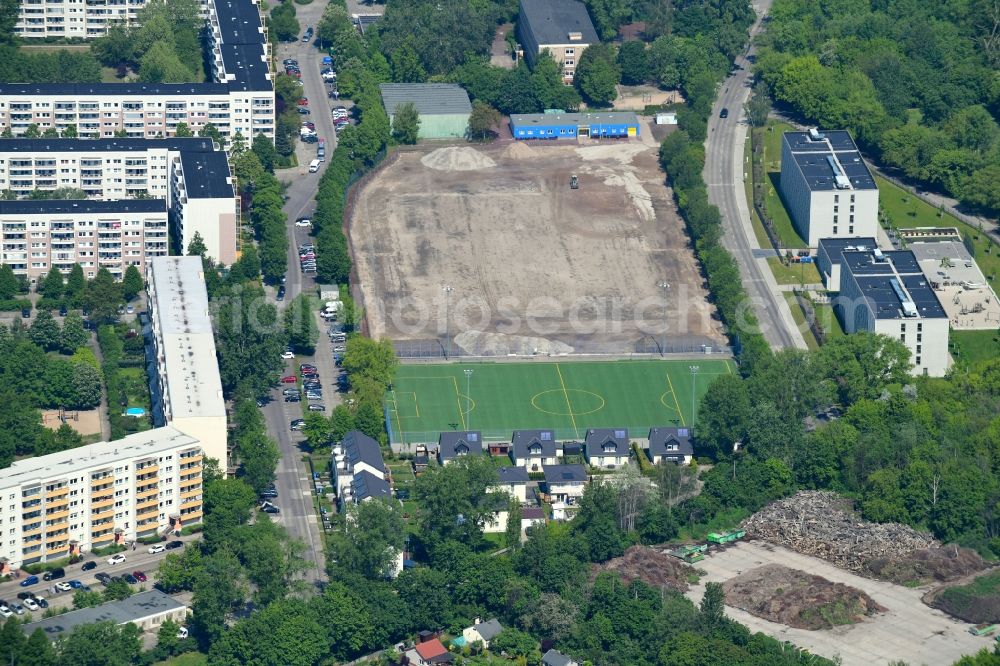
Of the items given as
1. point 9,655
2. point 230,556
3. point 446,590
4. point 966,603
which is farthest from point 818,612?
point 9,655

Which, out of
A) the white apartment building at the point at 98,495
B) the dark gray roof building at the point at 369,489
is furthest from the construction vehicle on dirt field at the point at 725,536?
the white apartment building at the point at 98,495

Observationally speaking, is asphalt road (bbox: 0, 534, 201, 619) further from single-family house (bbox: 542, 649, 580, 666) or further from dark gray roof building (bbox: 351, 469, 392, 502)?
single-family house (bbox: 542, 649, 580, 666)

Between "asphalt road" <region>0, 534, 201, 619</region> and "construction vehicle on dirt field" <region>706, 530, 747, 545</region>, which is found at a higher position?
"construction vehicle on dirt field" <region>706, 530, 747, 545</region>

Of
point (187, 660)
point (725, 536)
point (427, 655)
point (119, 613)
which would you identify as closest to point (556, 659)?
point (427, 655)

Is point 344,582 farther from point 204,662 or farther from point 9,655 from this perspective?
point 9,655

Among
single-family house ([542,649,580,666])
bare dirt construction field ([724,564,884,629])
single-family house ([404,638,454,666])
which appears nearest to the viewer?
single-family house ([542,649,580,666])

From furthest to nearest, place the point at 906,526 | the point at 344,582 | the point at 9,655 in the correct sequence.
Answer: the point at 906,526
the point at 344,582
the point at 9,655

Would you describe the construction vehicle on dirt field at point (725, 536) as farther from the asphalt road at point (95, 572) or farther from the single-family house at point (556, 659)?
the asphalt road at point (95, 572)

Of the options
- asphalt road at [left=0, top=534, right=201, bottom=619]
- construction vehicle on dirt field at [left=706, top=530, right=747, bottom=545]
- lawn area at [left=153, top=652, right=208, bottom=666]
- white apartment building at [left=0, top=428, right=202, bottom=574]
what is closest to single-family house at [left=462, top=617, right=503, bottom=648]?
lawn area at [left=153, top=652, right=208, bottom=666]
